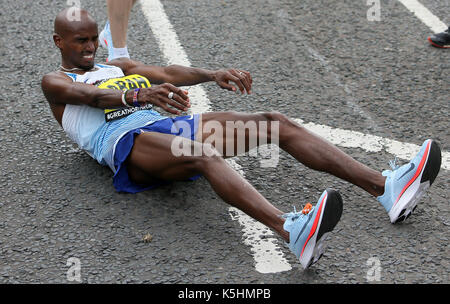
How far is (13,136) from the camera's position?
5.26 meters

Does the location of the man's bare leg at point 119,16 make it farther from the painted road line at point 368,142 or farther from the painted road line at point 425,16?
the painted road line at point 425,16

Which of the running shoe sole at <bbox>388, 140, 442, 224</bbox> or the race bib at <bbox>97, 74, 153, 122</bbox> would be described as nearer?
the running shoe sole at <bbox>388, 140, 442, 224</bbox>

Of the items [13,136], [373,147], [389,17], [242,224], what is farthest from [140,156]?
[389,17]

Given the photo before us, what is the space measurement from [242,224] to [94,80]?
1.46 m

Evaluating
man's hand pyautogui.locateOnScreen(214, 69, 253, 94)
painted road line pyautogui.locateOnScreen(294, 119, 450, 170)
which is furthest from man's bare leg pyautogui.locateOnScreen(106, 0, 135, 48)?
painted road line pyautogui.locateOnScreen(294, 119, 450, 170)

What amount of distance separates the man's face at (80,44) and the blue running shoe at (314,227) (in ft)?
6.36

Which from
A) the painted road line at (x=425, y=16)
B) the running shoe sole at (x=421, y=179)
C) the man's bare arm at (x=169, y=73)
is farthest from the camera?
the painted road line at (x=425, y=16)

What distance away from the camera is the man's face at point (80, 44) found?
4.61 metres

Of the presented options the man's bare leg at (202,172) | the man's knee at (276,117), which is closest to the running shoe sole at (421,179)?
the man's bare leg at (202,172)

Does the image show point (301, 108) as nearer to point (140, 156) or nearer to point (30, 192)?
point (140, 156)

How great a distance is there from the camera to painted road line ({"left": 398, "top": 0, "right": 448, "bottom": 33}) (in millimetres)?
7145

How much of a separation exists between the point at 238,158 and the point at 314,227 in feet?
4.94

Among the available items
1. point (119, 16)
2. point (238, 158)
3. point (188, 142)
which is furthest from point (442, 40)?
point (188, 142)

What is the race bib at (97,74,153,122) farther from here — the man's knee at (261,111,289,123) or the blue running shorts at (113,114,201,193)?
the man's knee at (261,111,289,123)
